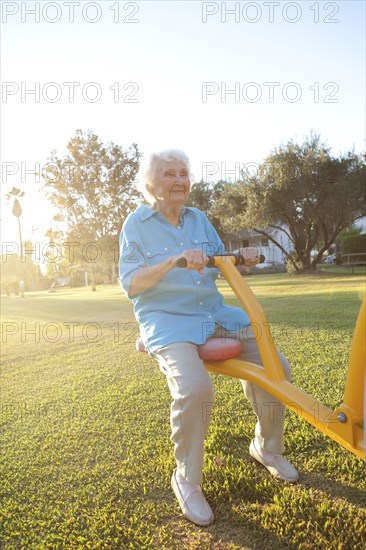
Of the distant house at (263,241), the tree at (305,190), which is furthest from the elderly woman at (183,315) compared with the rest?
the distant house at (263,241)

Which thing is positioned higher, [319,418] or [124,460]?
[319,418]

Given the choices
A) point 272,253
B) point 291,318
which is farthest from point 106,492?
point 272,253

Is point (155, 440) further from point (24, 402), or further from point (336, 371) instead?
point (336, 371)

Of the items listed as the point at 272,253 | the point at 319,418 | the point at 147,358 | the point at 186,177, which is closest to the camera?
the point at 319,418

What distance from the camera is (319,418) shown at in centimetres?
227

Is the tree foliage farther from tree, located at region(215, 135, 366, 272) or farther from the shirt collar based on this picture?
the shirt collar

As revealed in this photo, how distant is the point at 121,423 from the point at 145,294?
146 centimetres

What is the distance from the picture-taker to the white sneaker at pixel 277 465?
9.70 ft

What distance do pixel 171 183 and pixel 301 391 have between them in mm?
1538

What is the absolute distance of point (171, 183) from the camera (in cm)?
320

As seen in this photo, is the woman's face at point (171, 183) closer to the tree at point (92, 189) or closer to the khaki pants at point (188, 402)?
the khaki pants at point (188, 402)

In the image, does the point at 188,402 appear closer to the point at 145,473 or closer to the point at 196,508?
the point at 196,508

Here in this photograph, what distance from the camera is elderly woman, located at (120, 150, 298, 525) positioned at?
105 inches

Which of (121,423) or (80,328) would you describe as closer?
(121,423)
